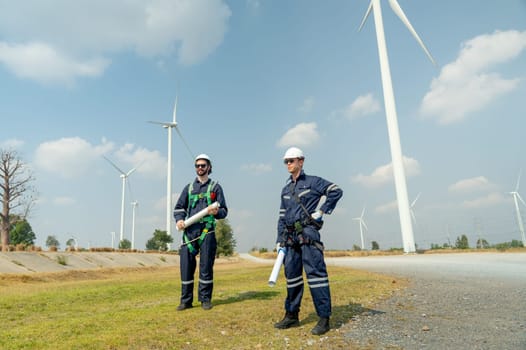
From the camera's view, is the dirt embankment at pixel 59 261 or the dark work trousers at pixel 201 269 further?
the dirt embankment at pixel 59 261

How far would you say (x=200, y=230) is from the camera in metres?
7.07

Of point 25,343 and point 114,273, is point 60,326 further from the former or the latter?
point 114,273

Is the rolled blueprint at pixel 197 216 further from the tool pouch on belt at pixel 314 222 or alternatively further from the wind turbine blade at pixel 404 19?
the wind turbine blade at pixel 404 19

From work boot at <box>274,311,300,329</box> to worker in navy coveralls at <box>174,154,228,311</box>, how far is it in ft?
6.34

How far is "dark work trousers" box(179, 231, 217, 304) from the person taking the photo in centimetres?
687

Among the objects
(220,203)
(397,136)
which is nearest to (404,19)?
(397,136)

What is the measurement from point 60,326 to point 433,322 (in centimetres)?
592

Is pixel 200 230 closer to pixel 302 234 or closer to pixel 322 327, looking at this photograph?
pixel 302 234

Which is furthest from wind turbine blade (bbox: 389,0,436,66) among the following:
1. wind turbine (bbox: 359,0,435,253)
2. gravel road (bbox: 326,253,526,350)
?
gravel road (bbox: 326,253,526,350)

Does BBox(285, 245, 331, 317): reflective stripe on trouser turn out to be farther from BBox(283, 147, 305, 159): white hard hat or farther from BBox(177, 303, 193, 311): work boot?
BBox(177, 303, 193, 311): work boot

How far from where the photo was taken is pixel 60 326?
552cm

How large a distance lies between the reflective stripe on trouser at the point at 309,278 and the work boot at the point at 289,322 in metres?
0.08

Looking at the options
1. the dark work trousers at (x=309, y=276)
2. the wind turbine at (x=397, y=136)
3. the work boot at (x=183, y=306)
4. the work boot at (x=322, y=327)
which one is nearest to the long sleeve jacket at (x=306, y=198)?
the dark work trousers at (x=309, y=276)

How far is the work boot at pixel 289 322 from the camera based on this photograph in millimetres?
5199
